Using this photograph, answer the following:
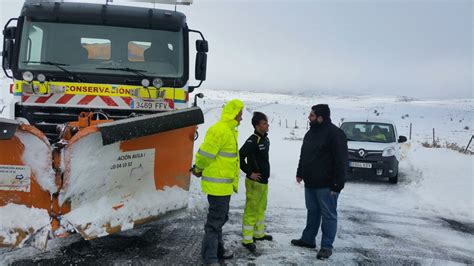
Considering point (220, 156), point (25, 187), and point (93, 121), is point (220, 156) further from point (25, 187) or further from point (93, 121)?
point (25, 187)

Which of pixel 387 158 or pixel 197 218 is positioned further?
pixel 387 158

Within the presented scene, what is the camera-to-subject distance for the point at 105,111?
17.7 feet

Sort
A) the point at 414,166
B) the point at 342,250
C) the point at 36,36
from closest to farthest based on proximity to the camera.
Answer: the point at 342,250
the point at 36,36
the point at 414,166

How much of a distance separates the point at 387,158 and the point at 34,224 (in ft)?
26.8

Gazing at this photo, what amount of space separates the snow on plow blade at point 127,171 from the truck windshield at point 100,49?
1.40 m

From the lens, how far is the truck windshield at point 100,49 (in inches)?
215

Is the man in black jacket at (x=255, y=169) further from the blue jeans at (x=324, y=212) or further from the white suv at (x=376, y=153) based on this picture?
the white suv at (x=376, y=153)

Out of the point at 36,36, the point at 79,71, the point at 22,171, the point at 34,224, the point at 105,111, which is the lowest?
the point at 34,224

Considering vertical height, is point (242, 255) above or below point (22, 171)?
below

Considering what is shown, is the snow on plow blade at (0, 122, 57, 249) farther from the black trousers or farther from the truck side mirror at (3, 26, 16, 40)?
the truck side mirror at (3, 26, 16, 40)

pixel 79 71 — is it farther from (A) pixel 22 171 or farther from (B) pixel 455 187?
(B) pixel 455 187

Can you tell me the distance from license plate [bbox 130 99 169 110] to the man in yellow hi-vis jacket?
57.2 inches

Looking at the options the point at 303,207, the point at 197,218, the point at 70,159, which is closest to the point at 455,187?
the point at 303,207

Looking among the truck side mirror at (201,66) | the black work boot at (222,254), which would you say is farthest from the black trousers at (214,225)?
the truck side mirror at (201,66)
